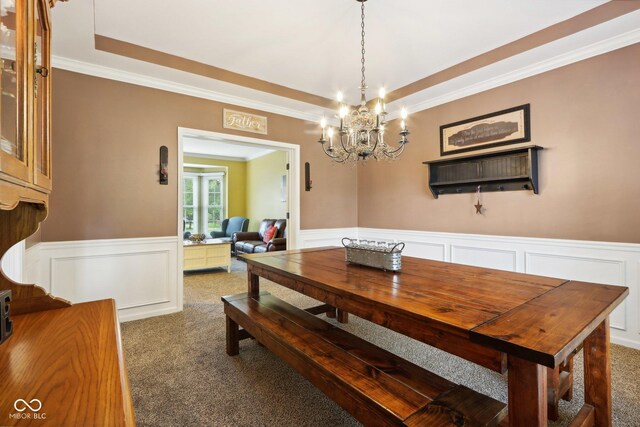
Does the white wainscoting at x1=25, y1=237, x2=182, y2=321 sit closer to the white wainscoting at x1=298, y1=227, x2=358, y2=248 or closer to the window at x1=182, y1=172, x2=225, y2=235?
the white wainscoting at x1=298, y1=227, x2=358, y2=248

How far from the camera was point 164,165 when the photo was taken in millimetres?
3297

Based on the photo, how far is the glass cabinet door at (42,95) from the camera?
104 centimetres

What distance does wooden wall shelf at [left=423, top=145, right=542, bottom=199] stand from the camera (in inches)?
118

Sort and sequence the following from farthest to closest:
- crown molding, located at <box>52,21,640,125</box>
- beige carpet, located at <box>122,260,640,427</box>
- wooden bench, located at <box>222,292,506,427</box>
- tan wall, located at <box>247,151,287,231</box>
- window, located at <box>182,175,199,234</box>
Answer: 1. window, located at <box>182,175,199,234</box>
2. tan wall, located at <box>247,151,287,231</box>
3. crown molding, located at <box>52,21,640,125</box>
4. beige carpet, located at <box>122,260,640,427</box>
5. wooden bench, located at <box>222,292,506,427</box>

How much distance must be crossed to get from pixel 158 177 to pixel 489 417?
3.45m

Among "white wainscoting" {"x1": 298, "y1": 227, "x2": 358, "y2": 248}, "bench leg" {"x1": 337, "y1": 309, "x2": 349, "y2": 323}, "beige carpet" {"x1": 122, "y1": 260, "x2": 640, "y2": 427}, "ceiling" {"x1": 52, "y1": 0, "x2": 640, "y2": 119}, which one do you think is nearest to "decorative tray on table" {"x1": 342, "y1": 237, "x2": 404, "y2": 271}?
"beige carpet" {"x1": 122, "y1": 260, "x2": 640, "y2": 427}

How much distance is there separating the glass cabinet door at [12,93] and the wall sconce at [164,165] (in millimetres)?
2543

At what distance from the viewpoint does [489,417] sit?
3.51ft

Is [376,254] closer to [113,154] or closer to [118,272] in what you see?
[118,272]

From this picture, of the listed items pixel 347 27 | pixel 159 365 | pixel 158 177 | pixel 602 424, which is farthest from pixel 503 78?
pixel 159 365

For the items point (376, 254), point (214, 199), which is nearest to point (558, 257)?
point (376, 254)

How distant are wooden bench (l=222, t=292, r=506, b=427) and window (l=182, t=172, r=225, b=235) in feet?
22.8

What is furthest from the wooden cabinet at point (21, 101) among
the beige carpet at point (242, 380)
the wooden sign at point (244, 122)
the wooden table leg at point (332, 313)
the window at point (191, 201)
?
the window at point (191, 201)

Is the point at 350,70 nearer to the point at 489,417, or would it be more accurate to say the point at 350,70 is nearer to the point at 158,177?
the point at 158,177
